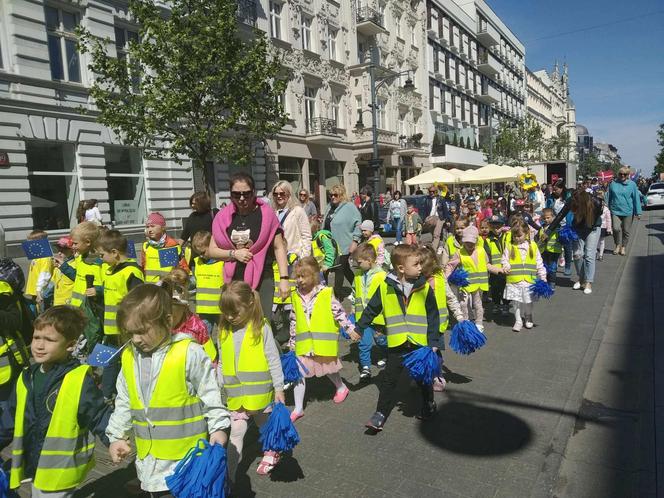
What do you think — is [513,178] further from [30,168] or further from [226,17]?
[30,168]

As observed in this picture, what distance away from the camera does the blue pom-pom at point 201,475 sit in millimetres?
2154

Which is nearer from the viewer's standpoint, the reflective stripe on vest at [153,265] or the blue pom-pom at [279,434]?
the blue pom-pom at [279,434]

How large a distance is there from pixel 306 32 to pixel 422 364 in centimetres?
2599

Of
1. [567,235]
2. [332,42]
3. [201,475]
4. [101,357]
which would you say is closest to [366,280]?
[101,357]

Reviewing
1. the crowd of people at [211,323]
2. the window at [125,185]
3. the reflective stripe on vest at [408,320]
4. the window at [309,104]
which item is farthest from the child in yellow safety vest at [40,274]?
the window at [309,104]

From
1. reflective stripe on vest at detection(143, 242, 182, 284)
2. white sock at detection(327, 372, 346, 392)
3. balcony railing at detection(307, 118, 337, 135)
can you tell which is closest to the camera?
white sock at detection(327, 372, 346, 392)

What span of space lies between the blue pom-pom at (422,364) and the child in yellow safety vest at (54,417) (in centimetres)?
209

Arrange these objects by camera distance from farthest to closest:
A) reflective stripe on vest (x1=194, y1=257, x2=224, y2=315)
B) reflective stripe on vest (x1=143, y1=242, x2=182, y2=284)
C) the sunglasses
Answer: reflective stripe on vest (x1=143, y1=242, x2=182, y2=284), reflective stripe on vest (x1=194, y1=257, x2=224, y2=315), the sunglasses

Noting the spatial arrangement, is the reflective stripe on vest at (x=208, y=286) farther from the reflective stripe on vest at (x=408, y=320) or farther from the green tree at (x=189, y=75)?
the green tree at (x=189, y=75)

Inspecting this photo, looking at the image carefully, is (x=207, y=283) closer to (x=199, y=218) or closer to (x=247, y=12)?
(x=199, y=218)

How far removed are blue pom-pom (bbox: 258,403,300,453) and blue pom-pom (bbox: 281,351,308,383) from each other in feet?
3.05

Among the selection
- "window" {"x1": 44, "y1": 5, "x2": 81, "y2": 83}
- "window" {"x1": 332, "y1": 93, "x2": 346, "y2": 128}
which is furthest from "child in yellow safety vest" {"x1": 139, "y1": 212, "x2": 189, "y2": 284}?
"window" {"x1": 332, "y1": 93, "x2": 346, "y2": 128}

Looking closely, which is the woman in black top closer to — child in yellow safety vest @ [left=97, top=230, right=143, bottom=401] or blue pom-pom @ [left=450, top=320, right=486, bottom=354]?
child in yellow safety vest @ [left=97, top=230, right=143, bottom=401]

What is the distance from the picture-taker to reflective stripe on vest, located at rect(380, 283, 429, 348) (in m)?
3.84
